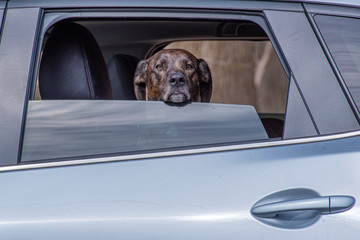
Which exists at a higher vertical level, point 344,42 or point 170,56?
point 170,56

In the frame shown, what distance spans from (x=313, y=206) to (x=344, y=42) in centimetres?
54

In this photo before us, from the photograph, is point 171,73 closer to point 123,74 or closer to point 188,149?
point 123,74

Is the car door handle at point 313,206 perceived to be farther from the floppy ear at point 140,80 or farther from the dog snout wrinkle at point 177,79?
the floppy ear at point 140,80

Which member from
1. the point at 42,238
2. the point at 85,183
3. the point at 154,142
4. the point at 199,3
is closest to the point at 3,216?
the point at 42,238

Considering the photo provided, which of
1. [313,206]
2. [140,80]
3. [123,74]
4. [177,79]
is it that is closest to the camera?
[313,206]

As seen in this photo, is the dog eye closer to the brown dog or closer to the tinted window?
the brown dog

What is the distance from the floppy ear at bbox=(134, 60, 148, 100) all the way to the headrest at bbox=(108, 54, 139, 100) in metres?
0.07

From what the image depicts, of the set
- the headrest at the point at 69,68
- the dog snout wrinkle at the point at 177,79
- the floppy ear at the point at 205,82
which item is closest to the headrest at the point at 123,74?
the dog snout wrinkle at the point at 177,79

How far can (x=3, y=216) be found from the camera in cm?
142

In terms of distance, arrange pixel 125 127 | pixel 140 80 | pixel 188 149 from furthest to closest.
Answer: pixel 140 80 < pixel 125 127 < pixel 188 149

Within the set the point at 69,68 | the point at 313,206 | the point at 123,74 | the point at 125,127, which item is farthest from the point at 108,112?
the point at 123,74

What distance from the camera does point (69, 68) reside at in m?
2.14

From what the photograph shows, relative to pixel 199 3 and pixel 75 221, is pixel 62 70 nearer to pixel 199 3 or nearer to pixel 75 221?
pixel 199 3

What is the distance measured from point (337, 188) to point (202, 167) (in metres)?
0.37
